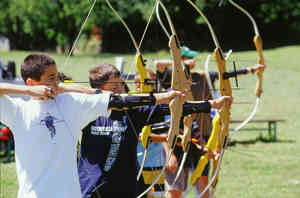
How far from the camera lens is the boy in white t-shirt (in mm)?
2074

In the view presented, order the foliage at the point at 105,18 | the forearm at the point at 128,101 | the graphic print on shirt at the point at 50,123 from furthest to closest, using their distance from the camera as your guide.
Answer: the foliage at the point at 105,18
the forearm at the point at 128,101
the graphic print on shirt at the point at 50,123

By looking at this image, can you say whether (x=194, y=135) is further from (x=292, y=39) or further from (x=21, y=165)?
(x=292, y=39)

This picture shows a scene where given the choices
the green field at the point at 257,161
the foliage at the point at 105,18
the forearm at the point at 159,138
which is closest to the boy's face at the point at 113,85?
the green field at the point at 257,161

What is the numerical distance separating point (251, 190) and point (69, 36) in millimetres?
25766

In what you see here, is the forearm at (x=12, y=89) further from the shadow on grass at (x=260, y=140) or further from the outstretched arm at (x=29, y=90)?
the shadow on grass at (x=260, y=140)

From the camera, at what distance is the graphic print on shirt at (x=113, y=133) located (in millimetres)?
2727

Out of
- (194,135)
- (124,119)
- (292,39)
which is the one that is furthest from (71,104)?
(292,39)

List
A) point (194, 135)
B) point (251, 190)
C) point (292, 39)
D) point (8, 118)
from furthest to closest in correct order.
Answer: point (292, 39) < point (251, 190) < point (194, 135) < point (8, 118)

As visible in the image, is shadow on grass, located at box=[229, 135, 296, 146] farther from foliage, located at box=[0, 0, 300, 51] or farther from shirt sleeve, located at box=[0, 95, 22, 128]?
shirt sleeve, located at box=[0, 95, 22, 128]

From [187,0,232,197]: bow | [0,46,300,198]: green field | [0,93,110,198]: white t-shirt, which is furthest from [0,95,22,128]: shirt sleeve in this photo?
[187,0,232,197]: bow

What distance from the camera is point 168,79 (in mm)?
4895

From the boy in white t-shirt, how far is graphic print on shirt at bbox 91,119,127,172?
21.5 inches

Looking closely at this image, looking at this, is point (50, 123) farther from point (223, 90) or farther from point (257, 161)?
point (257, 161)

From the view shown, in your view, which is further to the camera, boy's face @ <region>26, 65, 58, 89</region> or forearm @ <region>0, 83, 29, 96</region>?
boy's face @ <region>26, 65, 58, 89</region>
